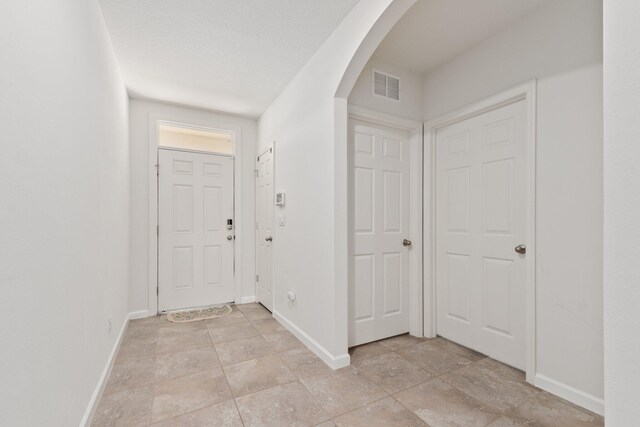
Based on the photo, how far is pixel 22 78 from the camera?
3.20 ft

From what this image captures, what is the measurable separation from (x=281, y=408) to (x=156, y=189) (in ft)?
9.82

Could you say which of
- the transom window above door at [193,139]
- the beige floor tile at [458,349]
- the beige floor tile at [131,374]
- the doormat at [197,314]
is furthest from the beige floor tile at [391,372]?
the transom window above door at [193,139]

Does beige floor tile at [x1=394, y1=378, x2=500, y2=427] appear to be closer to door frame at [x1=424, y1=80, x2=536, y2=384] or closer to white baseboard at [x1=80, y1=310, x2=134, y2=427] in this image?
door frame at [x1=424, y1=80, x2=536, y2=384]

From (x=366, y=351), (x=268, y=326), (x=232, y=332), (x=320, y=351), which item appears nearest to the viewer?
(x=320, y=351)

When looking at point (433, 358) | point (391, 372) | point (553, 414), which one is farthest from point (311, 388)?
point (553, 414)

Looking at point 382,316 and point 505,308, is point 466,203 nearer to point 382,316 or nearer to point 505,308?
point 505,308

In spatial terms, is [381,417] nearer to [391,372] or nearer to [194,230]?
[391,372]

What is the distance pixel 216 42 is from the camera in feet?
8.04

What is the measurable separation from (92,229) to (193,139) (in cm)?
260

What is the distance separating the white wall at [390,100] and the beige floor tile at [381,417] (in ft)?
7.47

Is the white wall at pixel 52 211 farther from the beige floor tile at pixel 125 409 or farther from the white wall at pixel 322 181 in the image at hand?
the white wall at pixel 322 181

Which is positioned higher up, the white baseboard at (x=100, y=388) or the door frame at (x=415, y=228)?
the door frame at (x=415, y=228)

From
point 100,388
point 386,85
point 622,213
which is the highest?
point 386,85

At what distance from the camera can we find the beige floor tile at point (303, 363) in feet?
7.18
